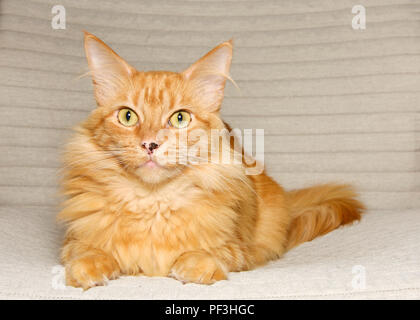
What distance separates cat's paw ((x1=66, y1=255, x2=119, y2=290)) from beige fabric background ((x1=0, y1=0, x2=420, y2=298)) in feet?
3.44

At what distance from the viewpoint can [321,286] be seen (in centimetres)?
120

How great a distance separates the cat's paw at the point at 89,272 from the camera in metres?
1.24

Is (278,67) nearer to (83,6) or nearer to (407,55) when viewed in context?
(407,55)

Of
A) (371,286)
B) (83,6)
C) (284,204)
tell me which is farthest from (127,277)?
(83,6)

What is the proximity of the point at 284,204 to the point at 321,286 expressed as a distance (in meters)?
0.82

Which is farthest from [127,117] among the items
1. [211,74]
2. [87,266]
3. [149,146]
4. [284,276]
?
[284,276]

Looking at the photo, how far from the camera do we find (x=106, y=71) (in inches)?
62.3

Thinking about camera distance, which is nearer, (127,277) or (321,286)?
(321,286)

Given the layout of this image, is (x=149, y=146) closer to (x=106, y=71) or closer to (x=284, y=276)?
(x=106, y=71)

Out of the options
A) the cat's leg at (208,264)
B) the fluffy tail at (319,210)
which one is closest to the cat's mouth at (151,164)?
the cat's leg at (208,264)

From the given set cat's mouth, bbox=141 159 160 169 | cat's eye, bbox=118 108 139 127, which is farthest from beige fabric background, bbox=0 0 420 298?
cat's mouth, bbox=141 159 160 169

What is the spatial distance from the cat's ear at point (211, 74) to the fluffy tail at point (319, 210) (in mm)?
706

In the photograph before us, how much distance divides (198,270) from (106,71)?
29.4 inches

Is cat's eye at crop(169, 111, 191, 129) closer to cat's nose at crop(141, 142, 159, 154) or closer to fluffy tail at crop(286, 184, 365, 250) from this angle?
cat's nose at crop(141, 142, 159, 154)
